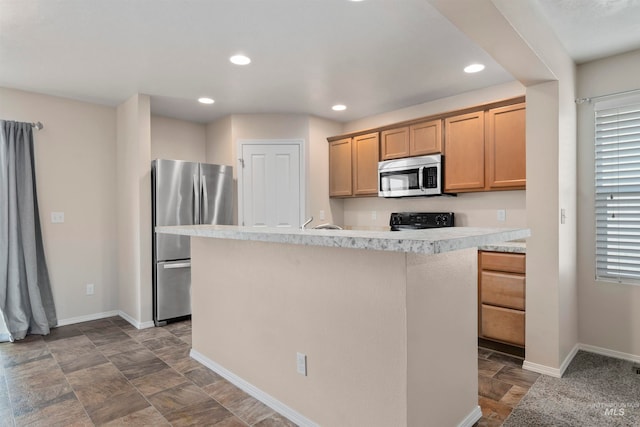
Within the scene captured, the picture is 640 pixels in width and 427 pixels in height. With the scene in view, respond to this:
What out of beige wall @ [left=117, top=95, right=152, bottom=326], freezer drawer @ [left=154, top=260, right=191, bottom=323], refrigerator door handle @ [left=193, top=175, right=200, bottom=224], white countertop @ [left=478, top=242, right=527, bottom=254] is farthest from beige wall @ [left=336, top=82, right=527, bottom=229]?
beige wall @ [left=117, top=95, right=152, bottom=326]

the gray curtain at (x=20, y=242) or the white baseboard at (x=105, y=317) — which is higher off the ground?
the gray curtain at (x=20, y=242)

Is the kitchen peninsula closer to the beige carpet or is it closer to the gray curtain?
the beige carpet

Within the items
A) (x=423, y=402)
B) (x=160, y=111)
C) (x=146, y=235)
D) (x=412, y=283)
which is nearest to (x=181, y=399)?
(x=423, y=402)

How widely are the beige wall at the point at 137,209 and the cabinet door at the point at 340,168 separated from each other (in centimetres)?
222

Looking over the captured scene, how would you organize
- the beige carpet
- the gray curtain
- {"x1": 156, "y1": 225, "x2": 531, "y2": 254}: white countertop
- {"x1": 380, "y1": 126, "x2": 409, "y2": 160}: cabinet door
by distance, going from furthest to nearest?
1. {"x1": 380, "y1": 126, "x2": 409, "y2": 160}: cabinet door
2. the gray curtain
3. the beige carpet
4. {"x1": 156, "y1": 225, "x2": 531, "y2": 254}: white countertop

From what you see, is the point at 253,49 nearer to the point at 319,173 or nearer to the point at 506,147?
the point at 319,173

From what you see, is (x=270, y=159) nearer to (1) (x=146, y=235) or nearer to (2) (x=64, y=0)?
(1) (x=146, y=235)

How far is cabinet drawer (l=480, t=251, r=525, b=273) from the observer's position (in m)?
2.83

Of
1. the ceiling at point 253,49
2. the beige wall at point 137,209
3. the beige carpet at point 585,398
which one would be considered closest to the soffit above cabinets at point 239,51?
the ceiling at point 253,49

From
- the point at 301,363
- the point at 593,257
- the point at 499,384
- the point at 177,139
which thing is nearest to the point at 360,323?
the point at 301,363

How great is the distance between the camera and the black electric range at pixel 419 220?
3.85 meters

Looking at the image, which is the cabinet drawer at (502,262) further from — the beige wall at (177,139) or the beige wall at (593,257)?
the beige wall at (177,139)

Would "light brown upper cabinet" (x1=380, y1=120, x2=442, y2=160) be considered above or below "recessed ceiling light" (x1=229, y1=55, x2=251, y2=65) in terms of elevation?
below

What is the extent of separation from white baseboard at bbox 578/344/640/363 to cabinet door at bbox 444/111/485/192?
1567 mm
